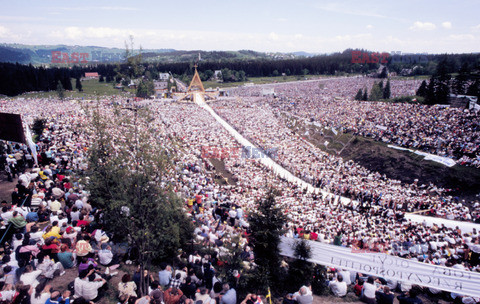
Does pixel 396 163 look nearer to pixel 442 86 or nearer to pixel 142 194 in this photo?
pixel 442 86

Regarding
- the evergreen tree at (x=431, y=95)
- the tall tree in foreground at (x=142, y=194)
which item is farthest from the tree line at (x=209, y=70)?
the tall tree in foreground at (x=142, y=194)

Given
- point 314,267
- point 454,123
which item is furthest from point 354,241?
point 454,123

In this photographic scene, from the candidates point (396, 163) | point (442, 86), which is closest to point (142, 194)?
point (396, 163)

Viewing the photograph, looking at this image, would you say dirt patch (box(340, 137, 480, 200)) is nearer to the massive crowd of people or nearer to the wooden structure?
the massive crowd of people

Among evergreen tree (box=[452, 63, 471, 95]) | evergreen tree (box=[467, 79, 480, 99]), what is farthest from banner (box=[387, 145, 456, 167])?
evergreen tree (box=[452, 63, 471, 95])

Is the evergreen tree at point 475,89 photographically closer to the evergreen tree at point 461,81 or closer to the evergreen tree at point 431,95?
the evergreen tree at point 461,81
